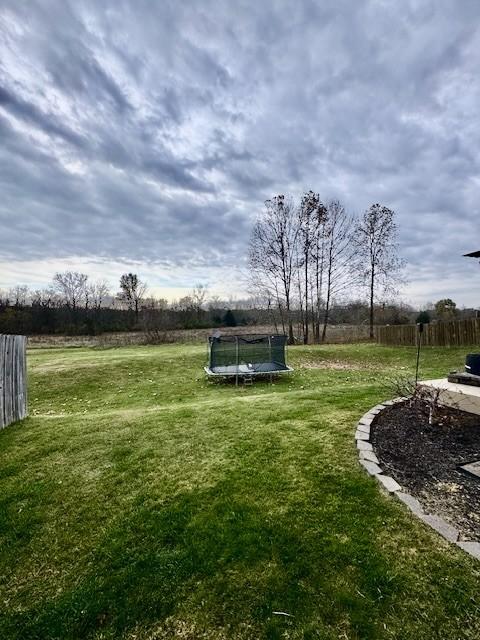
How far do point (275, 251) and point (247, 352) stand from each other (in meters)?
12.4

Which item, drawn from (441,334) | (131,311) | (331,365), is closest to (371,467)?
(331,365)

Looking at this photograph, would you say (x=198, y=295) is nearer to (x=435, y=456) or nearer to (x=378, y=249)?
(x=378, y=249)

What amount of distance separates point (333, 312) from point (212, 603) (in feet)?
78.0

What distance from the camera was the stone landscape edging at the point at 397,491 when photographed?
1876 millimetres

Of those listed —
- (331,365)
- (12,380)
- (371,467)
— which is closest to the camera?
(371,467)

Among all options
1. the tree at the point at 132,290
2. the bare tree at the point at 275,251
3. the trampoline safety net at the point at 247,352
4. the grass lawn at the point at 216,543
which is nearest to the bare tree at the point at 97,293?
the tree at the point at 132,290

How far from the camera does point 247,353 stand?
998 cm

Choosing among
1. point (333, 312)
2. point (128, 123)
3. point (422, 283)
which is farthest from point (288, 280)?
point (128, 123)

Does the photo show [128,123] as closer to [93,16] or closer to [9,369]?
[93,16]

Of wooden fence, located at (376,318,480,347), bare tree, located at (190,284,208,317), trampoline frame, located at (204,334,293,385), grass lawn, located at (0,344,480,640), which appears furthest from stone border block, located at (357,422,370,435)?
bare tree, located at (190,284,208,317)

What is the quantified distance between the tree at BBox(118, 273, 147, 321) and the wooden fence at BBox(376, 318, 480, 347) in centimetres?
2875

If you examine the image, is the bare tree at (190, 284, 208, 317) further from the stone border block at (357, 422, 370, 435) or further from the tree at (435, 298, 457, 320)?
the stone border block at (357, 422, 370, 435)

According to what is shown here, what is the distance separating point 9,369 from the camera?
473cm

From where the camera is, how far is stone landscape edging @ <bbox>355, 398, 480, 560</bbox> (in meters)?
1.88
